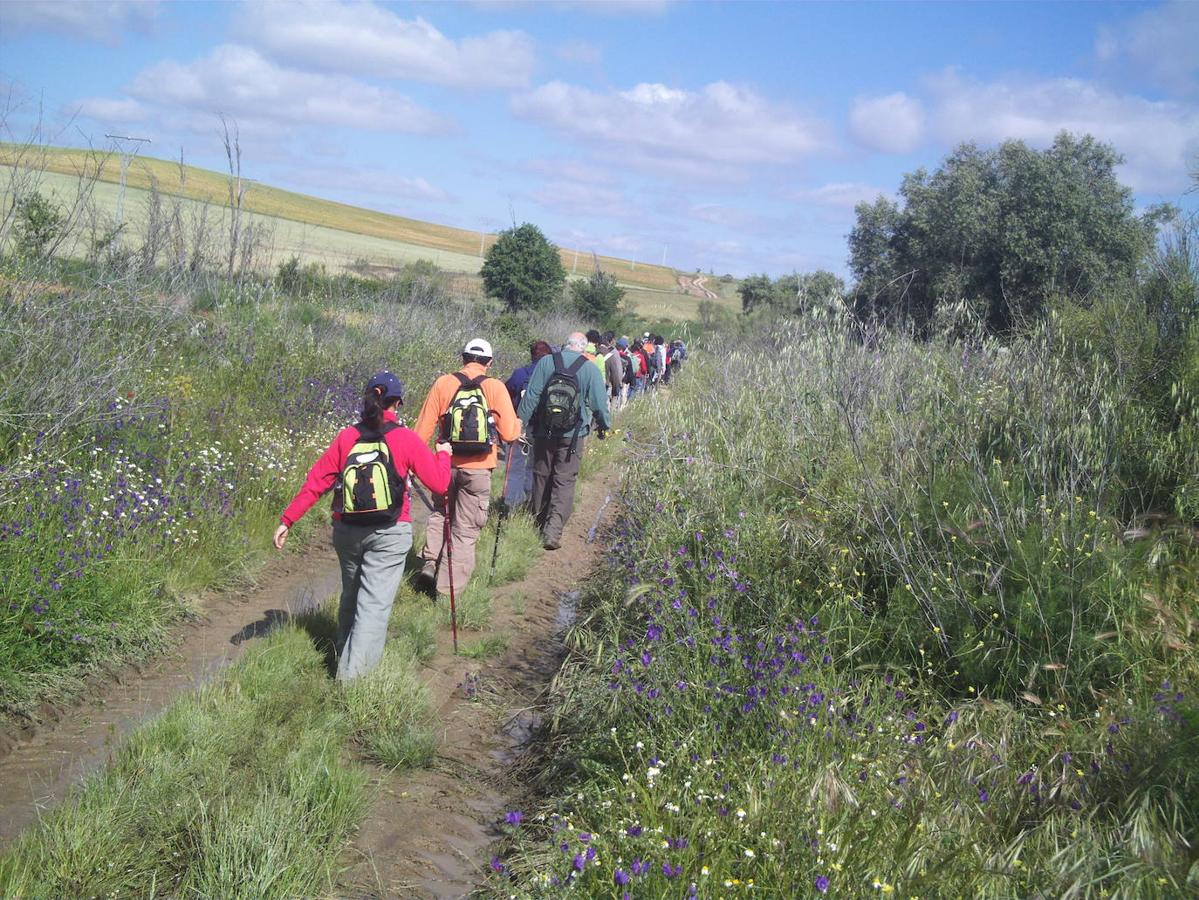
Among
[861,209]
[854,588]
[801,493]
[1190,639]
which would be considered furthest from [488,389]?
[861,209]

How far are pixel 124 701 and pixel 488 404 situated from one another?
3406 millimetres

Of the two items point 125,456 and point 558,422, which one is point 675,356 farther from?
point 125,456

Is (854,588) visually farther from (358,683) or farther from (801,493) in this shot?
(358,683)

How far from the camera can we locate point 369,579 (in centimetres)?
572

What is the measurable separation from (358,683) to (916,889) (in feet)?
10.8

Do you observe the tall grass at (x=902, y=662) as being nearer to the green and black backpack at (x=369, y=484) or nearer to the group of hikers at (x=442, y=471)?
the group of hikers at (x=442, y=471)

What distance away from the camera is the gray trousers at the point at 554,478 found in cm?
972

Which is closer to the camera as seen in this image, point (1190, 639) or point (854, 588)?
point (1190, 639)

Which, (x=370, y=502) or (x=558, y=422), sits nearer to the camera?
(x=370, y=502)

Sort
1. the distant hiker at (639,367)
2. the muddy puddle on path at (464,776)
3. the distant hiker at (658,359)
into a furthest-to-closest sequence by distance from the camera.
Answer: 1. the distant hiker at (658,359)
2. the distant hiker at (639,367)
3. the muddy puddle on path at (464,776)

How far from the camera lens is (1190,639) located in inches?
189

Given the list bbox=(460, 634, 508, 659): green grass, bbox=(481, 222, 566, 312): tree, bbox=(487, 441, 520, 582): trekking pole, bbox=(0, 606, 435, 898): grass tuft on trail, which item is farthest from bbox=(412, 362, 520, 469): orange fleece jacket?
bbox=(481, 222, 566, 312): tree

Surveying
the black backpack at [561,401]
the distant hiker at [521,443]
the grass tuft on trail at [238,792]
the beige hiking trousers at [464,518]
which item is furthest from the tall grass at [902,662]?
the distant hiker at [521,443]

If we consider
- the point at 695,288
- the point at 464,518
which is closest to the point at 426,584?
the point at 464,518
